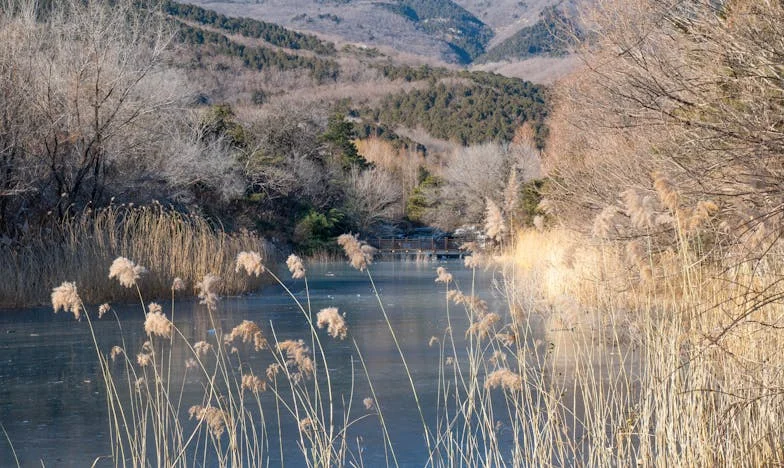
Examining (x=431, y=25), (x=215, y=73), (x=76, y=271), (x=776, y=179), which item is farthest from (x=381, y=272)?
(x=431, y=25)

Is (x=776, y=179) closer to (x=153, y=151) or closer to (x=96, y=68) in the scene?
(x=96, y=68)

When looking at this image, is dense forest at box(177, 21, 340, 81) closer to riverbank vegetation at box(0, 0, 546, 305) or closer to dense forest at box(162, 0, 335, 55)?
riverbank vegetation at box(0, 0, 546, 305)

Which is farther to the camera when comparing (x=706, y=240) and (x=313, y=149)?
(x=313, y=149)

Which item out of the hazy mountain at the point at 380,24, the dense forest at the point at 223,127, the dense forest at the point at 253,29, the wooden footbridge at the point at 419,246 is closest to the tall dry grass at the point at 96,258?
the dense forest at the point at 223,127

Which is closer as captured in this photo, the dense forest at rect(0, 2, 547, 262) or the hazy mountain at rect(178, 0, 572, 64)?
the dense forest at rect(0, 2, 547, 262)

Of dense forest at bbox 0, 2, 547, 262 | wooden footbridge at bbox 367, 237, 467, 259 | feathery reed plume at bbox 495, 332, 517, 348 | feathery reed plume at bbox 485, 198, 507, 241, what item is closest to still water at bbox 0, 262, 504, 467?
feathery reed plume at bbox 495, 332, 517, 348

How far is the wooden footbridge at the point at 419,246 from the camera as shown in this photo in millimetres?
37938

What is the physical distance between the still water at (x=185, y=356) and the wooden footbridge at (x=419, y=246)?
21.6 m

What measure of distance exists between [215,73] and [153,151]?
183ft

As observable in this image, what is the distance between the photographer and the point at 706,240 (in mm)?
10297

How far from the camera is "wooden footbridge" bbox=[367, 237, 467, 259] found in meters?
37.9

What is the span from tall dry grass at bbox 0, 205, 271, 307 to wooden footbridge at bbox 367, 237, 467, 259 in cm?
2176

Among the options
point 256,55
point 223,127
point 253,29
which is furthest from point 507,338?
point 253,29

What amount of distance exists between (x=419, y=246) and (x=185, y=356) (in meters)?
33.5
